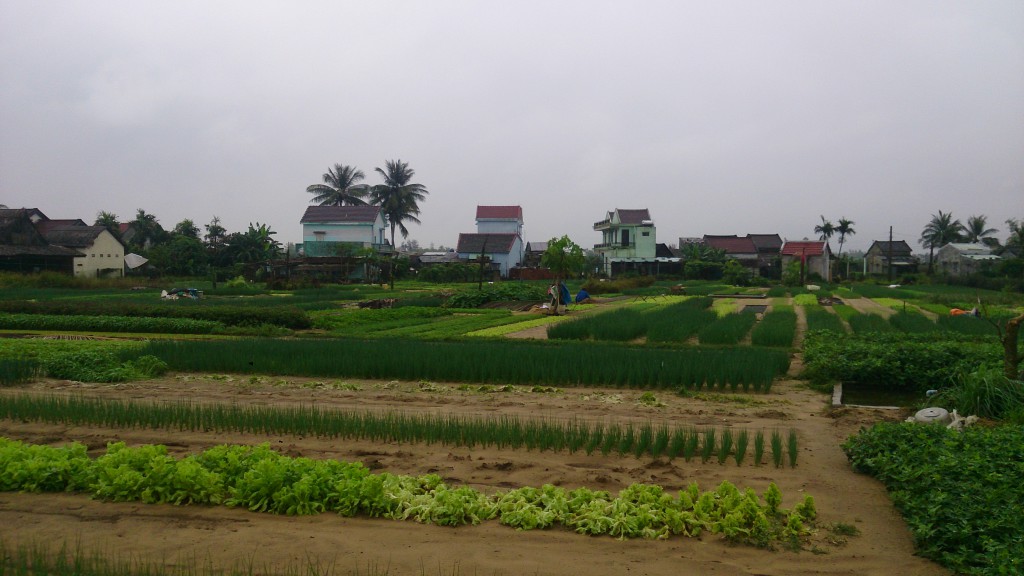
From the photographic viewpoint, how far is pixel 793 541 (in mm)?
5379

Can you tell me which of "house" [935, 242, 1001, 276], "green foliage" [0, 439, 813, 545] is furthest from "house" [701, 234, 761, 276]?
"green foliage" [0, 439, 813, 545]

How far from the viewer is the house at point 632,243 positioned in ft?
205

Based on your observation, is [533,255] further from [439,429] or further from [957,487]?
[957,487]

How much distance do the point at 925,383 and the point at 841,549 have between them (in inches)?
279

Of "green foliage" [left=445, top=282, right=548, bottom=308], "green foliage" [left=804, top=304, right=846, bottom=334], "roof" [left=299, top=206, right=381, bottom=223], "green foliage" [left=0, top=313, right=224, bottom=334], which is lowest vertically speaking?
"green foliage" [left=0, top=313, right=224, bottom=334]

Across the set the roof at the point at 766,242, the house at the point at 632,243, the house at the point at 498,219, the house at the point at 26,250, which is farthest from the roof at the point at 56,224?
the roof at the point at 766,242

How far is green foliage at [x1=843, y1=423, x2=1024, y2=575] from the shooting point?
4.78 metres

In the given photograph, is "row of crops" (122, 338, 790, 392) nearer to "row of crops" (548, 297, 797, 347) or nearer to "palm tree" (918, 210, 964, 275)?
"row of crops" (548, 297, 797, 347)

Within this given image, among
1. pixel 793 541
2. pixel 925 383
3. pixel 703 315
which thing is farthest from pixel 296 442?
pixel 703 315

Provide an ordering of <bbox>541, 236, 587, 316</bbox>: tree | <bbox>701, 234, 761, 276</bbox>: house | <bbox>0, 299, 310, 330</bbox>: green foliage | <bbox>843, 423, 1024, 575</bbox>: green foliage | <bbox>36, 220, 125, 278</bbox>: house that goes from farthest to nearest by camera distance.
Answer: <bbox>701, 234, 761, 276</bbox>: house → <bbox>36, 220, 125, 278</bbox>: house → <bbox>541, 236, 587, 316</bbox>: tree → <bbox>0, 299, 310, 330</bbox>: green foliage → <bbox>843, 423, 1024, 575</bbox>: green foliage

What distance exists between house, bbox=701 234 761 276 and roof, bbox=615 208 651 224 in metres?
8.05

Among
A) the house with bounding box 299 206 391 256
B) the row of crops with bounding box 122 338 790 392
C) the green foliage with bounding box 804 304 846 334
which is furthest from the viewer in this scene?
the house with bounding box 299 206 391 256

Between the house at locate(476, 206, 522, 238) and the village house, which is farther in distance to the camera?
the house at locate(476, 206, 522, 238)

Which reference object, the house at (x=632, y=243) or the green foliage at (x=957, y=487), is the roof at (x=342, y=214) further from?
the green foliage at (x=957, y=487)
